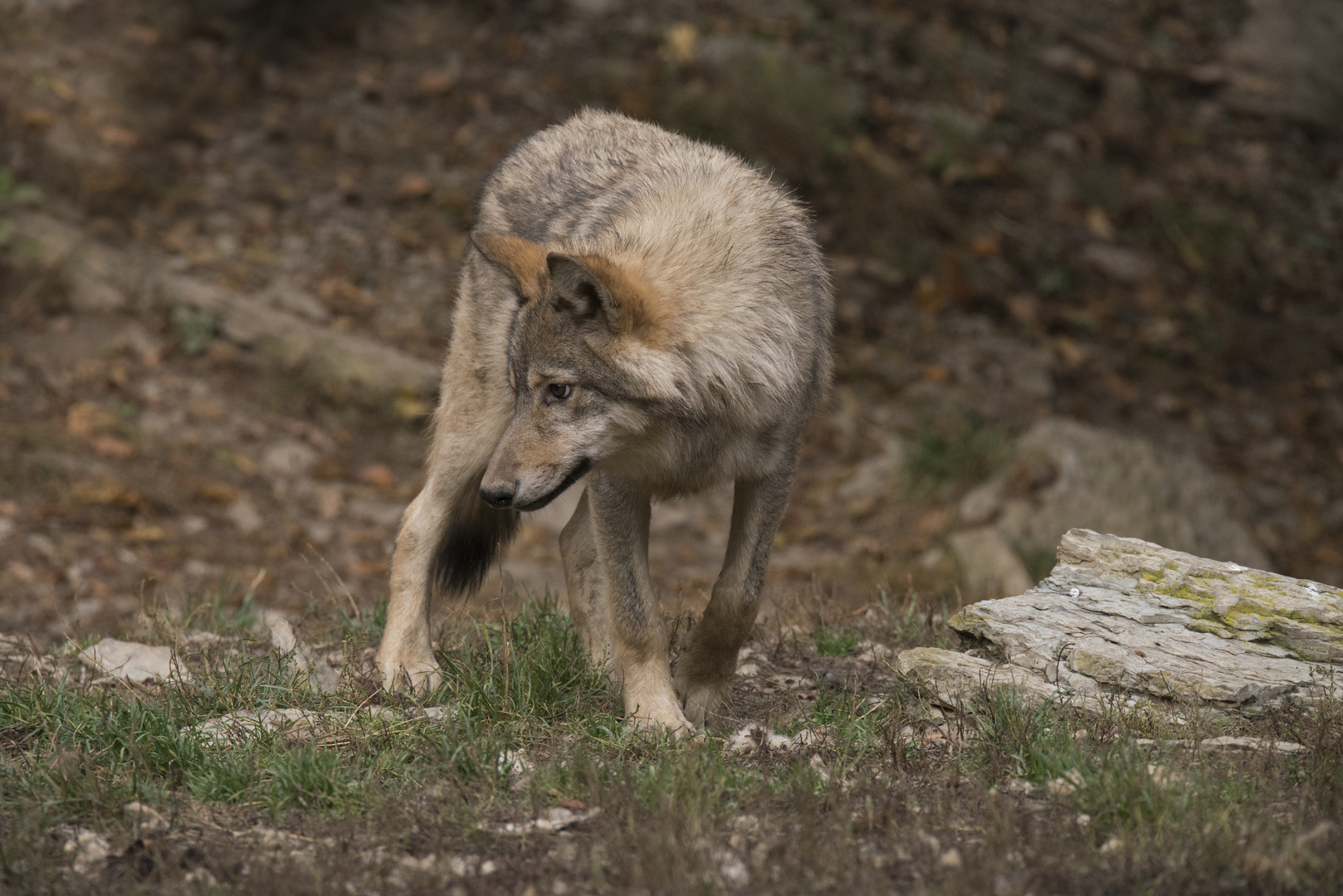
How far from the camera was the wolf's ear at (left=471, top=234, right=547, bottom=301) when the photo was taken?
3.94 meters

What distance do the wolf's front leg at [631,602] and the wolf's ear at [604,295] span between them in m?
0.67

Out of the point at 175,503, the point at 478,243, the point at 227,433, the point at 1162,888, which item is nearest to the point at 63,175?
the point at 227,433

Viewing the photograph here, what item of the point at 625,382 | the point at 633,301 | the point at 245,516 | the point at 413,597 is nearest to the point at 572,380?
the point at 625,382

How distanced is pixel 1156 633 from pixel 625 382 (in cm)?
199

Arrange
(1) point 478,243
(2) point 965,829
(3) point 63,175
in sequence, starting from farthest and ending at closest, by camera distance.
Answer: (3) point 63,175, (1) point 478,243, (2) point 965,829

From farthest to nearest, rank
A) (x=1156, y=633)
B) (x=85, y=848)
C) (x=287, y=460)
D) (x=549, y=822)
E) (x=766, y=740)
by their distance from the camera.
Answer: (x=287, y=460) → (x=1156, y=633) → (x=766, y=740) → (x=549, y=822) → (x=85, y=848)

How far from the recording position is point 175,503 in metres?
7.56

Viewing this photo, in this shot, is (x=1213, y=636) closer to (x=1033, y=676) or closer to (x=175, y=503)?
(x=1033, y=676)

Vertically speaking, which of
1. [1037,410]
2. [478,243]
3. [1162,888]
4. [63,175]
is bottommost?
[1037,410]

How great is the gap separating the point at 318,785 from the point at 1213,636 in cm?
293

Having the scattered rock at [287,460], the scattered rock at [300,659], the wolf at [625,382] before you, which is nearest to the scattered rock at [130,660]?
the scattered rock at [300,659]

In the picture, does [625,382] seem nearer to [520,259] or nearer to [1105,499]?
[520,259]

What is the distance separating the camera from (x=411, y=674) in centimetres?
464

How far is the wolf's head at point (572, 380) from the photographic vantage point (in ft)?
12.3
